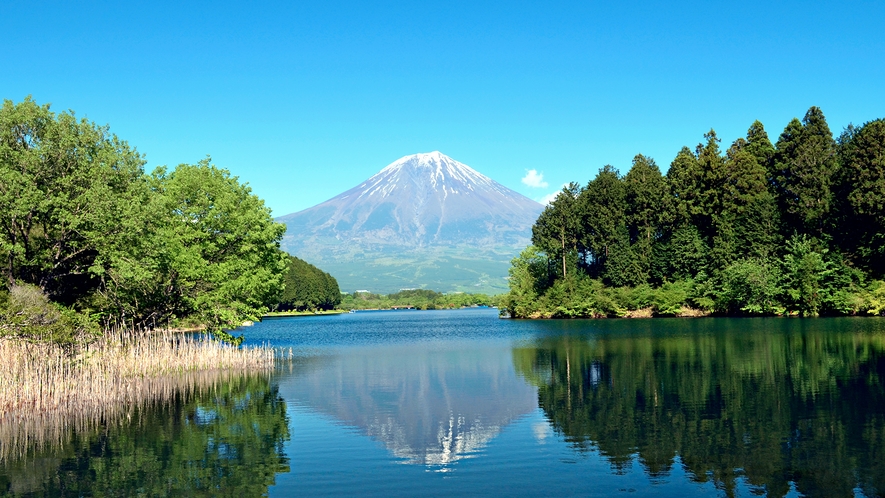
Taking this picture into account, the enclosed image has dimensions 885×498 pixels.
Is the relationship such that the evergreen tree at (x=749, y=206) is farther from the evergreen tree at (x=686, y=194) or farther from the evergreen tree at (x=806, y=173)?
the evergreen tree at (x=686, y=194)

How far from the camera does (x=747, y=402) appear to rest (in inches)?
845

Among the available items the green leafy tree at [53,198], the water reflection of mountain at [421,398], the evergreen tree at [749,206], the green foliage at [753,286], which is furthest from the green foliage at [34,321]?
the evergreen tree at [749,206]

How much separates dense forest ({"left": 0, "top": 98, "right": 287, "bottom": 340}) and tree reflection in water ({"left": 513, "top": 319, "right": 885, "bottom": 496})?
1720 cm

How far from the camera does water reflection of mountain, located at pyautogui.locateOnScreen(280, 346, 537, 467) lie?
60.4 ft

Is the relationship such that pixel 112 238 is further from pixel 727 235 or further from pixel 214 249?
pixel 727 235

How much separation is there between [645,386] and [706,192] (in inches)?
2507

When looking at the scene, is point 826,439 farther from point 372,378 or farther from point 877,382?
point 372,378

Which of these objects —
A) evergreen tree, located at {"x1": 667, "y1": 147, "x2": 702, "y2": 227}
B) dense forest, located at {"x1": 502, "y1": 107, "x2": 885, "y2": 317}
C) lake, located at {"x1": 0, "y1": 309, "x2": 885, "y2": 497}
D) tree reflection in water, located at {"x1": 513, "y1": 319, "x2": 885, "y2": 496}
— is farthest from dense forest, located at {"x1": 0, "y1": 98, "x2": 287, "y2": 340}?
evergreen tree, located at {"x1": 667, "y1": 147, "x2": 702, "y2": 227}

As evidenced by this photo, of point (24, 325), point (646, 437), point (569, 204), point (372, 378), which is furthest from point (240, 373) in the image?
point (569, 204)

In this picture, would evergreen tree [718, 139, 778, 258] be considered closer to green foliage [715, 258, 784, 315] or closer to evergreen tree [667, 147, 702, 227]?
green foliage [715, 258, 784, 315]

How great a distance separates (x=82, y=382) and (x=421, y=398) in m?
11.5

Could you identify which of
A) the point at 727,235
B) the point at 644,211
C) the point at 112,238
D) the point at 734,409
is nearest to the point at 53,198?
the point at 112,238

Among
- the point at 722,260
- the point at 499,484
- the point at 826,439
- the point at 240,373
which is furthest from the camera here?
the point at 722,260

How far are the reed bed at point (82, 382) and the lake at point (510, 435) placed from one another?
1113 mm
